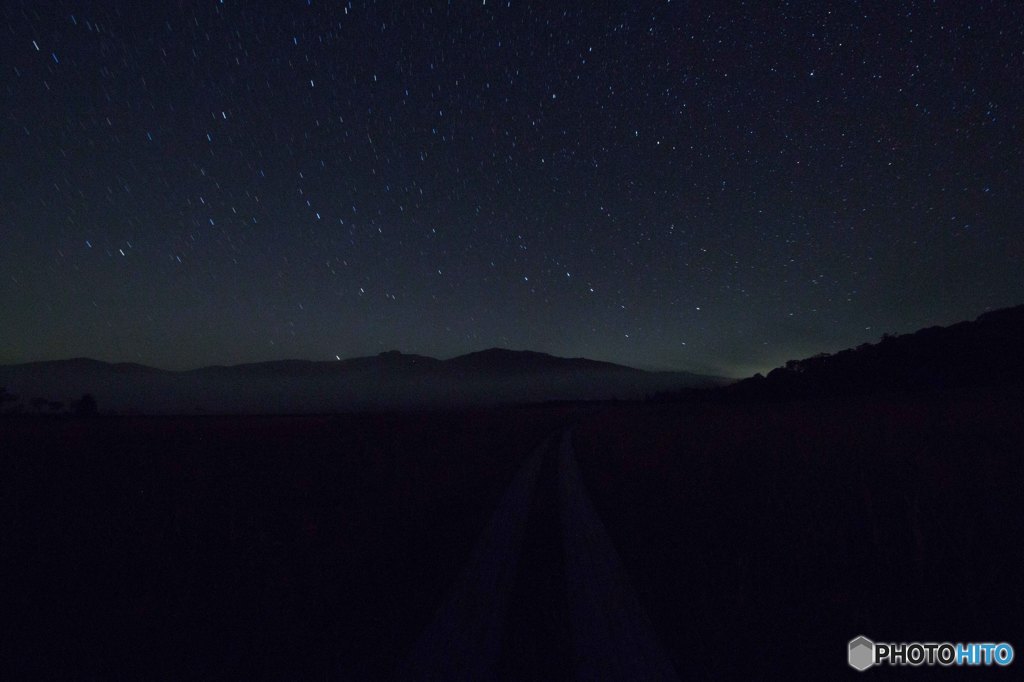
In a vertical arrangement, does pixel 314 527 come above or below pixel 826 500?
below

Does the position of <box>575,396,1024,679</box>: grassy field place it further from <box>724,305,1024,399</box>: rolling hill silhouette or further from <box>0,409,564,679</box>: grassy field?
<box>724,305,1024,399</box>: rolling hill silhouette

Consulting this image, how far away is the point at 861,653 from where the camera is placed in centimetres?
357

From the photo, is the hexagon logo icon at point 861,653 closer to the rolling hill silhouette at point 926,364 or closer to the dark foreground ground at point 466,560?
the dark foreground ground at point 466,560

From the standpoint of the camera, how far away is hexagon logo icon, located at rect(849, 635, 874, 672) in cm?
343

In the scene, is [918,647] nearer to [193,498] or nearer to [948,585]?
[948,585]

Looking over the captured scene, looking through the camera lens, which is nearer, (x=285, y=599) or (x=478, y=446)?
(x=285, y=599)

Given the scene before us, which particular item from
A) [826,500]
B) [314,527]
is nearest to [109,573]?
[314,527]

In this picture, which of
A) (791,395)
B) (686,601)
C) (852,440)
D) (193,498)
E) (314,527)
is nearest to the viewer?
(686,601)

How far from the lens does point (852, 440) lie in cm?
1138

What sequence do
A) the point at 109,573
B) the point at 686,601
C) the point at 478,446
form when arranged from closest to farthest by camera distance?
the point at 686,601, the point at 109,573, the point at 478,446

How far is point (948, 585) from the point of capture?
4418 millimetres

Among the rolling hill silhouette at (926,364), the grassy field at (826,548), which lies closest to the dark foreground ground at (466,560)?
the grassy field at (826,548)

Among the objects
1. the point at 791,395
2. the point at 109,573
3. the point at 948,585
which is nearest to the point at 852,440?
the point at 948,585

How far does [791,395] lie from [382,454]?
187ft
